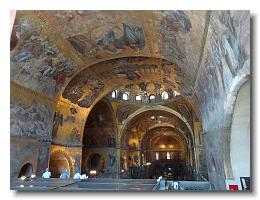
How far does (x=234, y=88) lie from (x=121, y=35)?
502cm

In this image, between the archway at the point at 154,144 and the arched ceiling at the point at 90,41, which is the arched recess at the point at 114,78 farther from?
the archway at the point at 154,144

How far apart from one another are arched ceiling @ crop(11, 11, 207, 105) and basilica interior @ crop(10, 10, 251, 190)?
1.4 inches

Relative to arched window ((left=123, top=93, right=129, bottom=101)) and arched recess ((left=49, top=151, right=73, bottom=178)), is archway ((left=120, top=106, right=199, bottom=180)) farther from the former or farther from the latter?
arched recess ((left=49, top=151, right=73, bottom=178))

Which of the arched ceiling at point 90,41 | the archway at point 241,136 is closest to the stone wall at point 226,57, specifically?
the archway at point 241,136

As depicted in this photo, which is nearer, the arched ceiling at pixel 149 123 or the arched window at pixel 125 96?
the arched window at pixel 125 96

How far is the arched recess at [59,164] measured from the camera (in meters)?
14.5

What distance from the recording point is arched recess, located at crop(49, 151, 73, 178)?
47.6 feet

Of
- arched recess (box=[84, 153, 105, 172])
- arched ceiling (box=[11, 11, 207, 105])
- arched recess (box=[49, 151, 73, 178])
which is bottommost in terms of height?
arched recess (box=[84, 153, 105, 172])

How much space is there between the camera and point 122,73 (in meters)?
13.7

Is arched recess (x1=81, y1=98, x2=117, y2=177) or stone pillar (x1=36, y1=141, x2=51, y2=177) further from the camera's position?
arched recess (x1=81, y1=98, x2=117, y2=177)

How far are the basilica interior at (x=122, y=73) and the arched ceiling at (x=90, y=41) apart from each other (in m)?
0.03

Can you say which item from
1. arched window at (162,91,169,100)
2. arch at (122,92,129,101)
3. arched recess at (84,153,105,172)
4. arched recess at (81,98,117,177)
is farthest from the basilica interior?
arched recess at (84,153,105,172)
